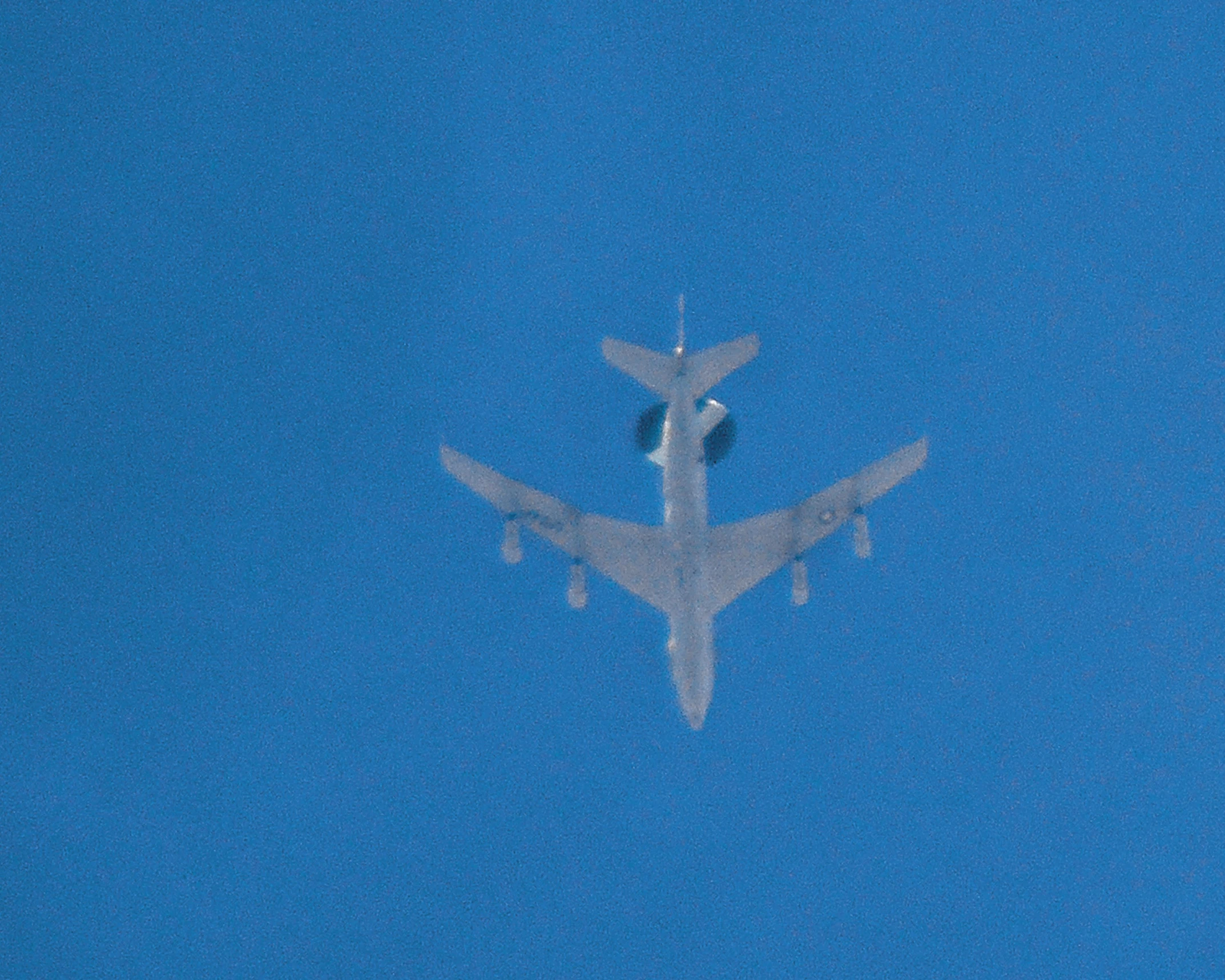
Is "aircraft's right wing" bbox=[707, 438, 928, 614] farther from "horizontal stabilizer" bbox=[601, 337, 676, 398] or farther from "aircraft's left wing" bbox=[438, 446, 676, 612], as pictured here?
"horizontal stabilizer" bbox=[601, 337, 676, 398]

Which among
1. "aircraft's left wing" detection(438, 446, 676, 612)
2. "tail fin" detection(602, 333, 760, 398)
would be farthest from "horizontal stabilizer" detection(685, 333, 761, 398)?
"aircraft's left wing" detection(438, 446, 676, 612)

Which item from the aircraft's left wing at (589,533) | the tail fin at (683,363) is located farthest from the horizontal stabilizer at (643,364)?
the aircraft's left wing at (589,533)

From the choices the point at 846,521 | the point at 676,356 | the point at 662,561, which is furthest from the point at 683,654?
the point at 676,356

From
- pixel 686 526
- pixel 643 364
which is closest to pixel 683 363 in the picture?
pixel 643 364

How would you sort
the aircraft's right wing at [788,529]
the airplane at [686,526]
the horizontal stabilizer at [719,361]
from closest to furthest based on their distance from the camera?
the horizontal stabilizer at [719,361]
the airplane at [686,526]
the aircraft's right wing at [788,529]

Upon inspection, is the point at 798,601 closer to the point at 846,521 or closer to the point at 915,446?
the point at 846,521

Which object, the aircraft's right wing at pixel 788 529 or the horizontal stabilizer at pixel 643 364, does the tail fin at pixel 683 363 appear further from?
the aircraft's right wing at pixel 788 529
